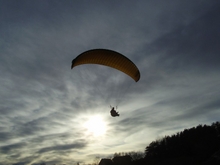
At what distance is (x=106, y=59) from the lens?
17.6 m

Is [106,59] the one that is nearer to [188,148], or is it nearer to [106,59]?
[106,59]

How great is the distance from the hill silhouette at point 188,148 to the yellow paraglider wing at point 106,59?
26.3m

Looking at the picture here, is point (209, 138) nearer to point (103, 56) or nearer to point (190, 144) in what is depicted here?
point (190, 144)

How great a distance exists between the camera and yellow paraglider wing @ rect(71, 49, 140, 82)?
54.5ft

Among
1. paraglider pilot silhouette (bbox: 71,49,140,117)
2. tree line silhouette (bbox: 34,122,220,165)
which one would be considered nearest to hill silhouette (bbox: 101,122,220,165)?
tree line silhouette (bbox: 34,122,220,165)

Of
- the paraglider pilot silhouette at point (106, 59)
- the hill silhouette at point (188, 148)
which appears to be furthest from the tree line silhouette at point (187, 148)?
the paraglider pilot silhouette at point (106, 59)

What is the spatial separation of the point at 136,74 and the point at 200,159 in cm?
2789

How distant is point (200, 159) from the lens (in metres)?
36.6

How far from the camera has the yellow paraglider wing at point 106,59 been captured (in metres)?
16.6

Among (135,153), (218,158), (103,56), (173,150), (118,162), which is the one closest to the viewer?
(103,56)

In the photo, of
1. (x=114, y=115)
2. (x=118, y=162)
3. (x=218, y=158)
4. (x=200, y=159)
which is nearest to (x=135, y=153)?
(x=118, y=162)

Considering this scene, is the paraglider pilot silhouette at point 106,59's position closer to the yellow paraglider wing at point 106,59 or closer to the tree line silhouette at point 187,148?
the yellow paraglider wing at point 106,59

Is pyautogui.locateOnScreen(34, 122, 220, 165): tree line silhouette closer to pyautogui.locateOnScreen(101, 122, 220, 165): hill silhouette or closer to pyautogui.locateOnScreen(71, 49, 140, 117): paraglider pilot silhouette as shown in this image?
pyautogui.locateOnScreen(101, 122, 220, 165): hill silhouette

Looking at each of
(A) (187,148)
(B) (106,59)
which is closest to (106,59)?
(B) (106,59)
